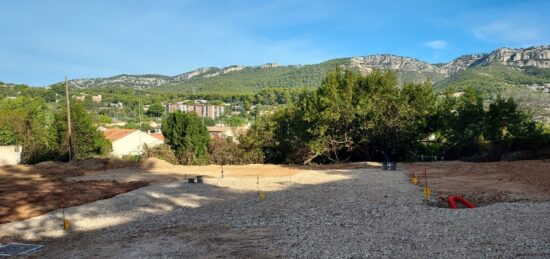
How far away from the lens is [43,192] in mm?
17719

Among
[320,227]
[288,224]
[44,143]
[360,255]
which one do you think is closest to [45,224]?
[288,224]

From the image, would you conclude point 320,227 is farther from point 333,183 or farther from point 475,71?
point 475,71

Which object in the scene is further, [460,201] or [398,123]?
[398,123]

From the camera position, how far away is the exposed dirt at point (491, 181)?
41.5 feet

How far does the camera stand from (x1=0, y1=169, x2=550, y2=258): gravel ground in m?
7.67

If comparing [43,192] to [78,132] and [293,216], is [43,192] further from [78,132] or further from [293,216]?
[78,132]

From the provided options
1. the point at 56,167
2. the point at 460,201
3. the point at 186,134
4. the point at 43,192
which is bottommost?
the point at 43,192

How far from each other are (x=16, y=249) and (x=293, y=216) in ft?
22.7

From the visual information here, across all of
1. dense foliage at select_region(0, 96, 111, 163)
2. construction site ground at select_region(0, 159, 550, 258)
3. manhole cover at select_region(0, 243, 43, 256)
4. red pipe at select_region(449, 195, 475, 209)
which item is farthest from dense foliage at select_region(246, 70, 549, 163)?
dense foliage at select_region(0, 96, 111, 163)

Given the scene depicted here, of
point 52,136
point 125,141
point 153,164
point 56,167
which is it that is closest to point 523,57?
point 125,141

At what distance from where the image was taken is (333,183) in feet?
58.9

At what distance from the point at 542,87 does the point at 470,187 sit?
10941 centimetres

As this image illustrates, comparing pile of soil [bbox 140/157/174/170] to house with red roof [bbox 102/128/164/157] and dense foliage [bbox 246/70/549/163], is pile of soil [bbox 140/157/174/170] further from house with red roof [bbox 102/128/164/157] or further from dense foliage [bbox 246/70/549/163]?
house with red roof [bbox 102/128/164/157]

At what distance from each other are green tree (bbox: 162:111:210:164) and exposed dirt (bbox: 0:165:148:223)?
531 inches
